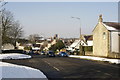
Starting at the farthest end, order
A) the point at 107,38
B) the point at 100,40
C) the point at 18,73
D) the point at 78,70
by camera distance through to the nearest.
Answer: the point at 100,40, the point at 107,38, the point at 78,70, the point at 18,73

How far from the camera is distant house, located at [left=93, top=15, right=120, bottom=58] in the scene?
48062 millimetres

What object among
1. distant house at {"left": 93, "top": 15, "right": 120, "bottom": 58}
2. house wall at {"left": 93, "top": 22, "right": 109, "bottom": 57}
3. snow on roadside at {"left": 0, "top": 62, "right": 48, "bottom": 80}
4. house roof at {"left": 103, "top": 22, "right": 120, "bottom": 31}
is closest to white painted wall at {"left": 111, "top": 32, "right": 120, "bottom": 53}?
distant house at {"left": 93, "top": 15, "right": 120, "bottom": 58}

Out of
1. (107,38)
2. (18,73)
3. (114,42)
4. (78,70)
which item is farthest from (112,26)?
(18,73)

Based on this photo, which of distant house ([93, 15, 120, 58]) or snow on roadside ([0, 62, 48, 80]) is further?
distant house ([93, 15, 120, 58])

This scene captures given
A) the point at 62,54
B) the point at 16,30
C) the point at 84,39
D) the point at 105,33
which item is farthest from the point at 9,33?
the point at 84,39

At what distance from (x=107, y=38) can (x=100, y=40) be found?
419 centimetres

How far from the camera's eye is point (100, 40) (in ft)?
172

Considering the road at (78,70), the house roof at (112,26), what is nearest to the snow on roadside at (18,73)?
the road at (78,70)

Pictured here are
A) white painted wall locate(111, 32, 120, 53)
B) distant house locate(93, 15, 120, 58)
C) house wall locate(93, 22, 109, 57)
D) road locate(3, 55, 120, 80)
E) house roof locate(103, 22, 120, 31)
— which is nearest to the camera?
road locate(3, 55, 120, 80)

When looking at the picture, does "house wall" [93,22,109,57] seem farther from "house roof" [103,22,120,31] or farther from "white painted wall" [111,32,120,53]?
"white painted wall" [111,32,120,53]

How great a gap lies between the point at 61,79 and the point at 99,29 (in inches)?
1620

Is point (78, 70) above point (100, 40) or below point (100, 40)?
below

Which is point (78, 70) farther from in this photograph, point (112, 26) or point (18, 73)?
point (112, 26)

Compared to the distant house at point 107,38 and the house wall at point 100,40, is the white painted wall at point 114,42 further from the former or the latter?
the house wall at point 100,40
